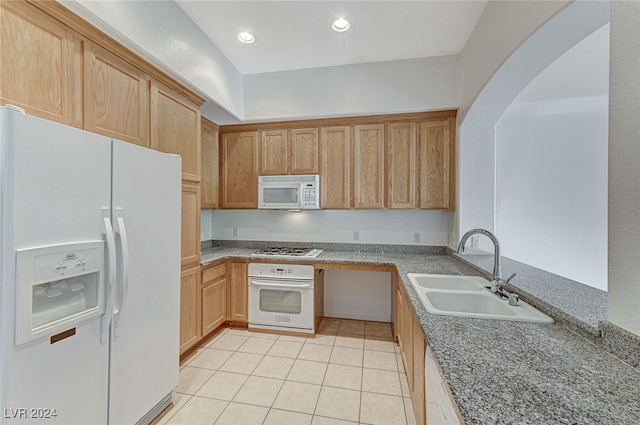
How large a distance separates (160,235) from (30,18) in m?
1.23

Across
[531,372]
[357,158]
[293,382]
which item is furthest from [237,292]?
[531,372]

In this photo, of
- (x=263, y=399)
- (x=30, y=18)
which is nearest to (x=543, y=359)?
(x=263, y=399)

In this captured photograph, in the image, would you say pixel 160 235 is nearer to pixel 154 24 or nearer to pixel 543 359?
pixel 154 24

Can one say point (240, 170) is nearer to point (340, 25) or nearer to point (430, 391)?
point (340, 25)

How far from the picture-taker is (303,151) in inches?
124

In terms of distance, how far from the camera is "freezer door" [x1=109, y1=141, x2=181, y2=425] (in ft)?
4.53

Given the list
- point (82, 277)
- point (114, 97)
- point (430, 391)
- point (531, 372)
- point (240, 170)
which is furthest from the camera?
point (240, 170)

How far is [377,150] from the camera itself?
9.86 feet

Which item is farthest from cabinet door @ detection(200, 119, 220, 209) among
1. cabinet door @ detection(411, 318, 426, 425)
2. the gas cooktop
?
cabinet door @ detection(411, 318, 426, 425)

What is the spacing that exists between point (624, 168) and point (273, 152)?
9.53ft

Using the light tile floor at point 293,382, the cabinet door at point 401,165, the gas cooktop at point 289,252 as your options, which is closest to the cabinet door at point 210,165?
the gas cooktop at point 289,252

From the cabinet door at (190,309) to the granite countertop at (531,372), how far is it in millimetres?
1970

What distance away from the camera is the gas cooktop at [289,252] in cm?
297

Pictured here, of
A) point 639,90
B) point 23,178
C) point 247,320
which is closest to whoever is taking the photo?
point 639,90
